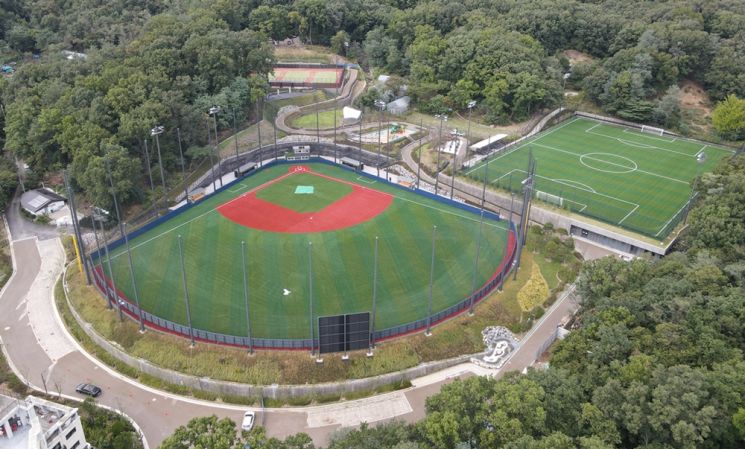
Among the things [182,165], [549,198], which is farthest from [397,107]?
[182,165]

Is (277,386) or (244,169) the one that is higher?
(244,169)

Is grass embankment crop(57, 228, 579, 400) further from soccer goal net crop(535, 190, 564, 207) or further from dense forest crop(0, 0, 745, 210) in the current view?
soccer goal net crop(535, 190, 564, 207)

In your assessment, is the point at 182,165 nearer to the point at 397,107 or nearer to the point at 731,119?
the point at 397,107

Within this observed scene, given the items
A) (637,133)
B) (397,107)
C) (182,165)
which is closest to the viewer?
(182,165)

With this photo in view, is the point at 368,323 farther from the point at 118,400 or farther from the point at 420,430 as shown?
the point at 118,400

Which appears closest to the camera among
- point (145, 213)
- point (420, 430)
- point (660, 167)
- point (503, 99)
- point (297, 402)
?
point (420, 430)

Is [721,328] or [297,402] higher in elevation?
[721,328]

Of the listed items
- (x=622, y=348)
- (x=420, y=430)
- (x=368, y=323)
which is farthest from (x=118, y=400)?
(x=622, y=348)

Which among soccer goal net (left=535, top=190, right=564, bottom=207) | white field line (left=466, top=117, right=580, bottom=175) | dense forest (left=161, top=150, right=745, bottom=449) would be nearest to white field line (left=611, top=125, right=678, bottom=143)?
white field line (left=466, top=117, right=580, bottom=175)
